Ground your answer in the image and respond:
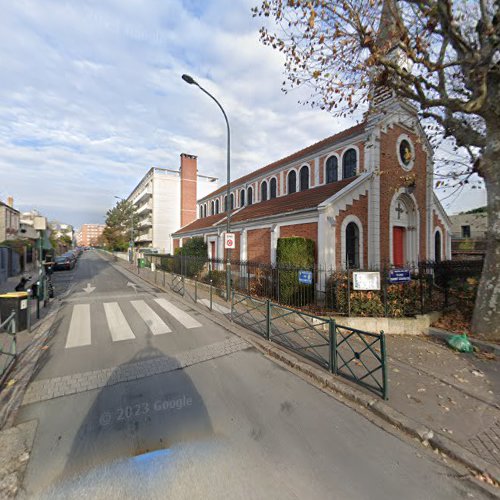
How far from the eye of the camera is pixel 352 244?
11.4 meters

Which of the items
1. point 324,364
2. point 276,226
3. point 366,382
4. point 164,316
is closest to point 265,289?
point 276,226

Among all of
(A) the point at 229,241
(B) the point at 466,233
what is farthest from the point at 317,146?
(B) the point at 466,233

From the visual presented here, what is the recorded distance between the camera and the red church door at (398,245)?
42.1ft

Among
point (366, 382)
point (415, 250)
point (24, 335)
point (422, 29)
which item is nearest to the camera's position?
point (366, 382)

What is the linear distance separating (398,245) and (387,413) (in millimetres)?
11702

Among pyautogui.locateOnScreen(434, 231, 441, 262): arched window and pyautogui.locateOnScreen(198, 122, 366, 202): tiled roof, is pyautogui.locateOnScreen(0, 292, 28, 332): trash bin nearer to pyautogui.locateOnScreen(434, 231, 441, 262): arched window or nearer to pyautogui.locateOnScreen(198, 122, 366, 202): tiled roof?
pyautogui.locateOnScreen(198, 122, 366, 202): tiled roof

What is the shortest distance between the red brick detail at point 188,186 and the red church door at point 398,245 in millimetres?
29642

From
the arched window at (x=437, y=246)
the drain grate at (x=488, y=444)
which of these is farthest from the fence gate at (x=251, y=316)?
the arched window at (x=437, y=246)

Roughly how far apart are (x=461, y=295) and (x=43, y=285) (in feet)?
47.8

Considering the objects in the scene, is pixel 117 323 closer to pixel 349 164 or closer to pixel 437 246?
pixel 349 164

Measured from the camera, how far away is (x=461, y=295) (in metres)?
8.21

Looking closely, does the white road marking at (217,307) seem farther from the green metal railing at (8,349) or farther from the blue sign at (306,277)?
the green metal railing at (8,349)

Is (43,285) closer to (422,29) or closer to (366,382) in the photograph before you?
(366,382)

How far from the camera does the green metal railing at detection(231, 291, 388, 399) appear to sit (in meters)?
4.16
